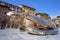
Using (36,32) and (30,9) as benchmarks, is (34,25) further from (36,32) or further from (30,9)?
(30,9)

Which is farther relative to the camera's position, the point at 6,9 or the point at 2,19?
the point at 6,9

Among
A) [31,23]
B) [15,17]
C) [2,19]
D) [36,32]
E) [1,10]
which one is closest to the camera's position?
[36,32]

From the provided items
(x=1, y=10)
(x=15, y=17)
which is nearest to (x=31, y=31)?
(x=15, y=17)

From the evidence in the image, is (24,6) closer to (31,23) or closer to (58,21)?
(58,21)

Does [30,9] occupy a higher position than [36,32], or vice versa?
[30,9]

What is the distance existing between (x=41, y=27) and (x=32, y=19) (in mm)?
365

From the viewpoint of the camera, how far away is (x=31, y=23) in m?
3.10

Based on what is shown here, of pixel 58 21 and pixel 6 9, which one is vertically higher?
pixel 6 9

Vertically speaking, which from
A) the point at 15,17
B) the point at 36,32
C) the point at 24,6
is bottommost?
the point at 36,32

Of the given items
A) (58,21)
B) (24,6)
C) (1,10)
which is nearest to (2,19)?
(1,10)

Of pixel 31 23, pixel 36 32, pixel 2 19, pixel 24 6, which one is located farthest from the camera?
pixel 24 6

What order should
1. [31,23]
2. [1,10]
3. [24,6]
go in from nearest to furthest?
[31,23], [1,10], [24,6]

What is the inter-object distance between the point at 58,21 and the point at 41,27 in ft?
81.5

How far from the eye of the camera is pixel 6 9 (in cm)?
1848
